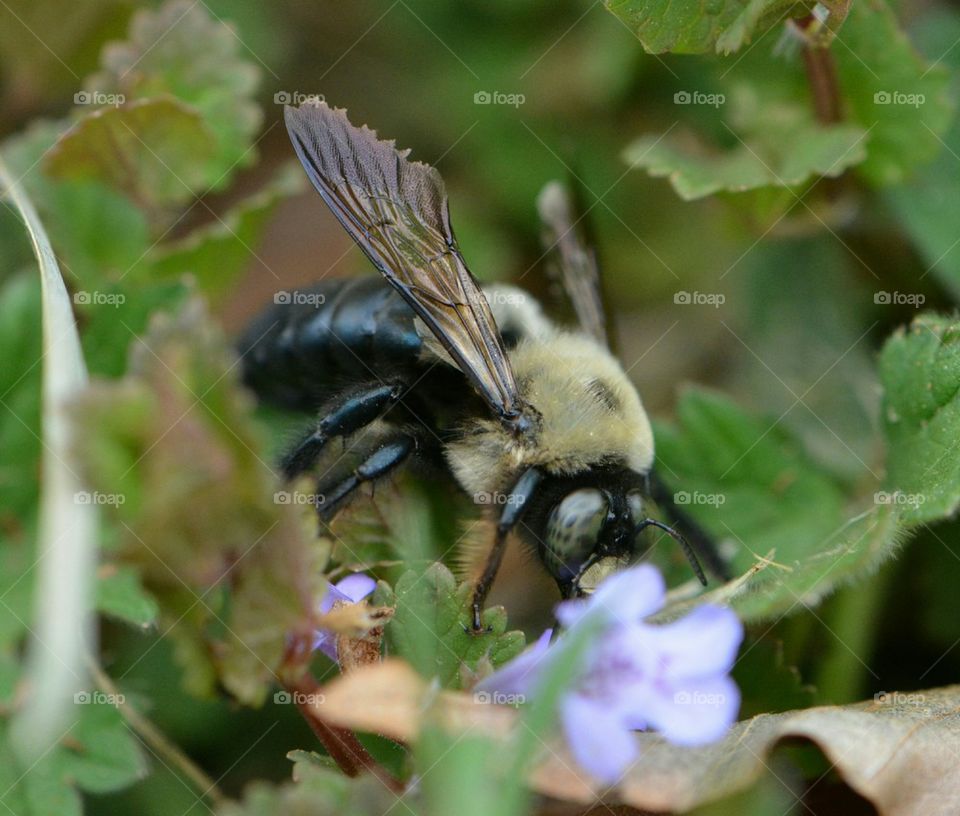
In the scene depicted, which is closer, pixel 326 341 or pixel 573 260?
pixel 326 341

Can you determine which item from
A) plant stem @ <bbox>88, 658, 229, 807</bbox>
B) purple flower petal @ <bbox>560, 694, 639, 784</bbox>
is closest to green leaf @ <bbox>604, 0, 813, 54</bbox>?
purple flower petal @ <bbox>560, 694, 639, 784</bbox>

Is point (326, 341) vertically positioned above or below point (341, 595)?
above

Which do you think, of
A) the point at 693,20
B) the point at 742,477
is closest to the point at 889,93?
the point at 693,20

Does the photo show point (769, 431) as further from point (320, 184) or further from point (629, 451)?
point (320, 184)

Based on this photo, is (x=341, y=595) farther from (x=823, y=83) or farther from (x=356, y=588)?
(x=823, y=83)

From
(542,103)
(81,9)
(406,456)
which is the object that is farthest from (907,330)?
(81,9)

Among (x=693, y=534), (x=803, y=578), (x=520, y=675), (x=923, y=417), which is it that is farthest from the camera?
(x=693, y=534)
